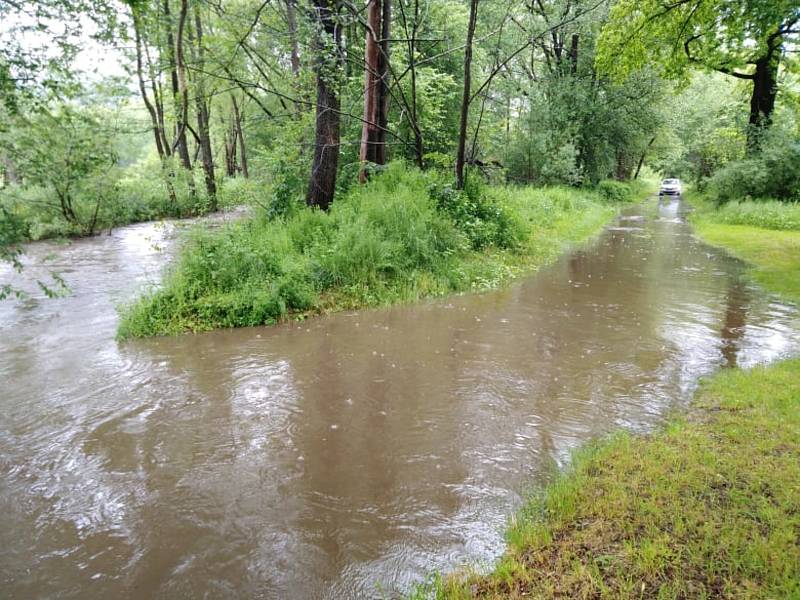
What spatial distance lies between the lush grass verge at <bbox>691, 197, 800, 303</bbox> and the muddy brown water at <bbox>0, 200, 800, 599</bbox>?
170cm

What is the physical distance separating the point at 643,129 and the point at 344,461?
2593cm

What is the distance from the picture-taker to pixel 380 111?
474 inches

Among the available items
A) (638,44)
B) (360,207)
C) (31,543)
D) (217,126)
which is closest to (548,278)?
(360,207)

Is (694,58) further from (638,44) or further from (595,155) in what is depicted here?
(595,155)

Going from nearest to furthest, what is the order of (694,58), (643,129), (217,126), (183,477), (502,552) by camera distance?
1. (502,552)
2. (183,477)
3. (694,58)
4. (643,129)
5. (217,126)

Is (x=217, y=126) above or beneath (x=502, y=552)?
above

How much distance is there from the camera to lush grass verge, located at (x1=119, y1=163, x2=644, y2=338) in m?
7.41

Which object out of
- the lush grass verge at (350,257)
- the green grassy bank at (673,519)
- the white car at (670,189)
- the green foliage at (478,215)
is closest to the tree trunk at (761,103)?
the lush grass verge at (350,257)

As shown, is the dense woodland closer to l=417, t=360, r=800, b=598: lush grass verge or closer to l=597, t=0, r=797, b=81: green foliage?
l=597, t=0, r=797, b=81: green foliage

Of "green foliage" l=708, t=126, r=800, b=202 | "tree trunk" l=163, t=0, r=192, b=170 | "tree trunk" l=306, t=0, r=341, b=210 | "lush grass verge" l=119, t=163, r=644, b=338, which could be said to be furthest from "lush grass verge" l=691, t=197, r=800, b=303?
"tree trunk" l=163, t=0, r=192, b=170

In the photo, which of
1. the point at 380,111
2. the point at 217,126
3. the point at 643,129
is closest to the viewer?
the point at 380,111

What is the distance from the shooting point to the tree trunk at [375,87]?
10617mm

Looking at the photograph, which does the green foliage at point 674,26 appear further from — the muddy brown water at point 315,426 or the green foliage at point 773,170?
the green foliage at point 773,170

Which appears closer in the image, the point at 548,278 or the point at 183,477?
the point at 183,477
